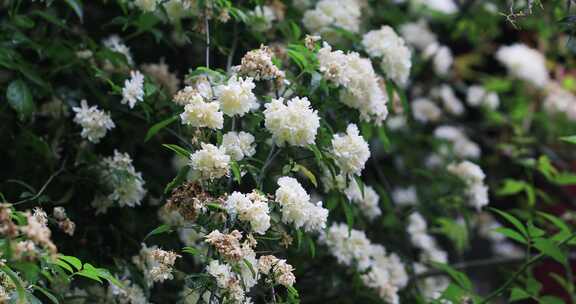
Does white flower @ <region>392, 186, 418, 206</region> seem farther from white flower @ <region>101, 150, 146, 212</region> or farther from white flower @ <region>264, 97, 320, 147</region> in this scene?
white flower @ <region>264, 97, 320, 147</region>

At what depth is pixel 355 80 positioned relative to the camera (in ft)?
6.04

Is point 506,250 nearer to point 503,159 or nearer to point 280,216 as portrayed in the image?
point 503,159

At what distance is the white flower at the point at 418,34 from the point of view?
3.24 meters

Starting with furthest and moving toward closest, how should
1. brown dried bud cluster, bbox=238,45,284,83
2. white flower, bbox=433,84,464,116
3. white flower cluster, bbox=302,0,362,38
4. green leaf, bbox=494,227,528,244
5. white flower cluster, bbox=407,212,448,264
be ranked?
white flower, bbox=433,84,464,116 → white flower cluster, bbox=407,212,448,264 → white flower cluster, bbox=302,0,362,38 → green leaf, bbox=494,227,528,244 → brown dried bud cluster, bbox=238,45,284,83

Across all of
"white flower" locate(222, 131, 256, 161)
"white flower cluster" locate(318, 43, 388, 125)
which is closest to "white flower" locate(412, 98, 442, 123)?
"white flower cluster" locate(318, 43, 388, 125)

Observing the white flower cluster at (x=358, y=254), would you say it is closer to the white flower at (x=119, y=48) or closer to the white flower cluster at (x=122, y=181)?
the white flower cluster at (x=122, y=181)

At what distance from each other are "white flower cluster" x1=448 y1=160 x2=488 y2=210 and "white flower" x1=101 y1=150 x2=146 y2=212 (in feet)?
3.61

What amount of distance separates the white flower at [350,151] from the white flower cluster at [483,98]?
6.11 ft

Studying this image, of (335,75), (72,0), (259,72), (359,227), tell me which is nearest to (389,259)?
(359,227)

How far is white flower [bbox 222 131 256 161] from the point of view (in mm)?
1604

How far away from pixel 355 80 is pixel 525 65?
199 cm

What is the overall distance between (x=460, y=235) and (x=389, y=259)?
400mm

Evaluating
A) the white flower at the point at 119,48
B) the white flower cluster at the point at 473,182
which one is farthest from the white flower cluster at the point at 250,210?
the white flower cluster at the point at 473,182

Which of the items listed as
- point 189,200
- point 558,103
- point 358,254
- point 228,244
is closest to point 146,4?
point 189,200
